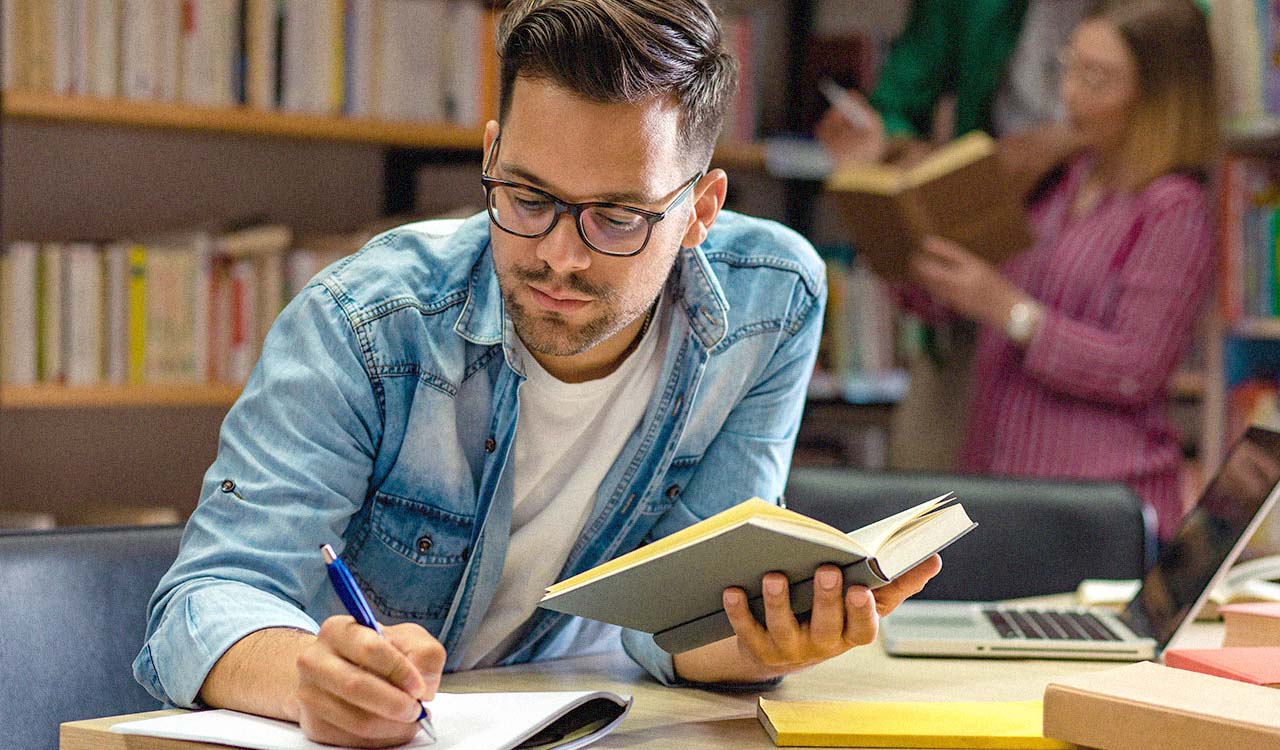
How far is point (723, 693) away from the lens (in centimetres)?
115

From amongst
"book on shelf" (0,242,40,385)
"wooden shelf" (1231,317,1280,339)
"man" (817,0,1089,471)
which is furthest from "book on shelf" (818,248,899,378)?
"book on shelf" (0,242,40,385)

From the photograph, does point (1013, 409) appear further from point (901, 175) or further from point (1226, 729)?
point (1226, 729)

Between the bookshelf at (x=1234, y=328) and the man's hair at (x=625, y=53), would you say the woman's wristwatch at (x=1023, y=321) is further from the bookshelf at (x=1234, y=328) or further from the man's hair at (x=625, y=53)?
the man's hair at (x=625, y=53)

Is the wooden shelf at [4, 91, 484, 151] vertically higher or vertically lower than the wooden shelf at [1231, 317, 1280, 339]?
higher

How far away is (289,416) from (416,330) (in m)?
0.15

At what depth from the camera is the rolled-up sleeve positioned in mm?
1017

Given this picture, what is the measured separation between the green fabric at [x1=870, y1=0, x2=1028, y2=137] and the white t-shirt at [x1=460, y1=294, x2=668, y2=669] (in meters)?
1.77

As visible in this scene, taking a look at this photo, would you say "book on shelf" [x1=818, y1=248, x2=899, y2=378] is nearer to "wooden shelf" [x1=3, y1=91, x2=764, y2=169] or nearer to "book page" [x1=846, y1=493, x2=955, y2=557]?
"wooden shelf" [x1=3, y1=91, x2=764, y2=169]

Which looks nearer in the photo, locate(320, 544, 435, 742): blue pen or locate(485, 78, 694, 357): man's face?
locate(320, 544, 435, 742): blue pen

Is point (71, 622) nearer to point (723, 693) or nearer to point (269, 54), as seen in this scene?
point (723, 693)

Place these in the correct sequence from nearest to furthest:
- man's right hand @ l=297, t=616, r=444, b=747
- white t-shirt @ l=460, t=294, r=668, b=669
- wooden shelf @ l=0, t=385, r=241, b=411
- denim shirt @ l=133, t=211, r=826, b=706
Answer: man's right hand @ l=297, t=616, r=444, b=747, denim shirt @ l=133, t=211, r=826, b=706, white t-shirt @ l=460, t=294, r=668, b=669, wooden shelf @ l=0, t=385, r=241, b=411

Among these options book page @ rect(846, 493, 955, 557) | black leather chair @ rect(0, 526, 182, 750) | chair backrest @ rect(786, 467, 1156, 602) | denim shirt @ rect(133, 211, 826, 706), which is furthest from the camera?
chair backrest @ rect(786, 467, 1156, 602)

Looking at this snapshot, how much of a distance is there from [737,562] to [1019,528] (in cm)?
94

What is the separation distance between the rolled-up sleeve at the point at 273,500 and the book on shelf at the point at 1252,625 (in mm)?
762
